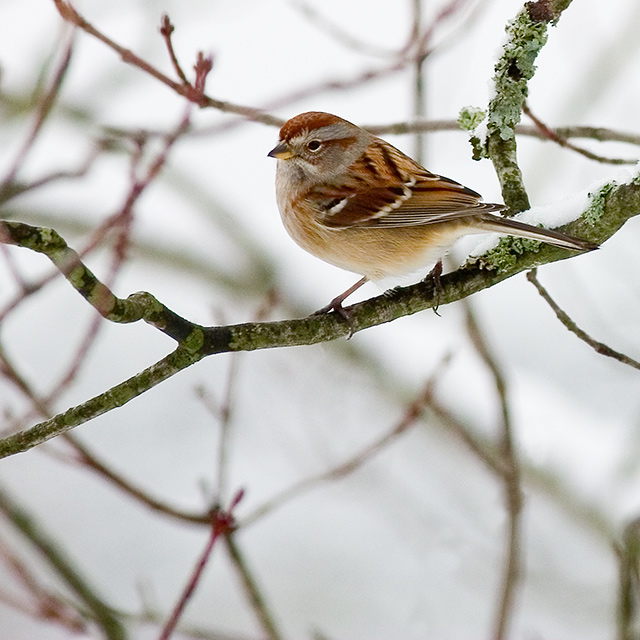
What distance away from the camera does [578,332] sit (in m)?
2.18

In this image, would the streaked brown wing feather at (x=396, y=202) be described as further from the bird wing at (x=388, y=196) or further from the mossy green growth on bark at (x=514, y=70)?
the mossy green growth on bark at (x=514, y=70)

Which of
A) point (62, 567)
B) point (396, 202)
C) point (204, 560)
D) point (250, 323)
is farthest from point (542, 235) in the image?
point (62, 567)

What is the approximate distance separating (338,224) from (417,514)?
132 inches

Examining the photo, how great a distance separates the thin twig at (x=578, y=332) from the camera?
2.11 meters

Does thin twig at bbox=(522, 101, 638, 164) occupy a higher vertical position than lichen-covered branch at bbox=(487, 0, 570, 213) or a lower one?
higher

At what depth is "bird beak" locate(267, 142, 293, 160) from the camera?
9.88 feet

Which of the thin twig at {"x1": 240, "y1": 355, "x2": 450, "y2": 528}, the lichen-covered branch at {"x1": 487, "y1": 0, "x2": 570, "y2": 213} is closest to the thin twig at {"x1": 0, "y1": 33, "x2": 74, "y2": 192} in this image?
the lichen-covered branch at {"x1": 487, "y1": 0, "x2": 570, "y2": 213}

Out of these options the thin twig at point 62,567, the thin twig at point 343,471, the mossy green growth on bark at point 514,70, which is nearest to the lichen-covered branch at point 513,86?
the mossy green growth on bark at point 514,70

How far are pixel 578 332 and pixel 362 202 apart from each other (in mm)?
1017

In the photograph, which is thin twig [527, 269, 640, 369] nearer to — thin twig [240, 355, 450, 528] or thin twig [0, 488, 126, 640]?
thin twig [240, 355, 450, 528]

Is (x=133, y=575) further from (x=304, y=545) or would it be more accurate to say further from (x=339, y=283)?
(x=339, y=283)

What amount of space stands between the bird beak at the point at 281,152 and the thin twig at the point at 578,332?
1.10 metres

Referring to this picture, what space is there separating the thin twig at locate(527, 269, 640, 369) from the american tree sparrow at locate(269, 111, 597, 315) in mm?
360

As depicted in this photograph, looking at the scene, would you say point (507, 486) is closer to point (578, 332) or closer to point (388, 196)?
point (578, 332)
